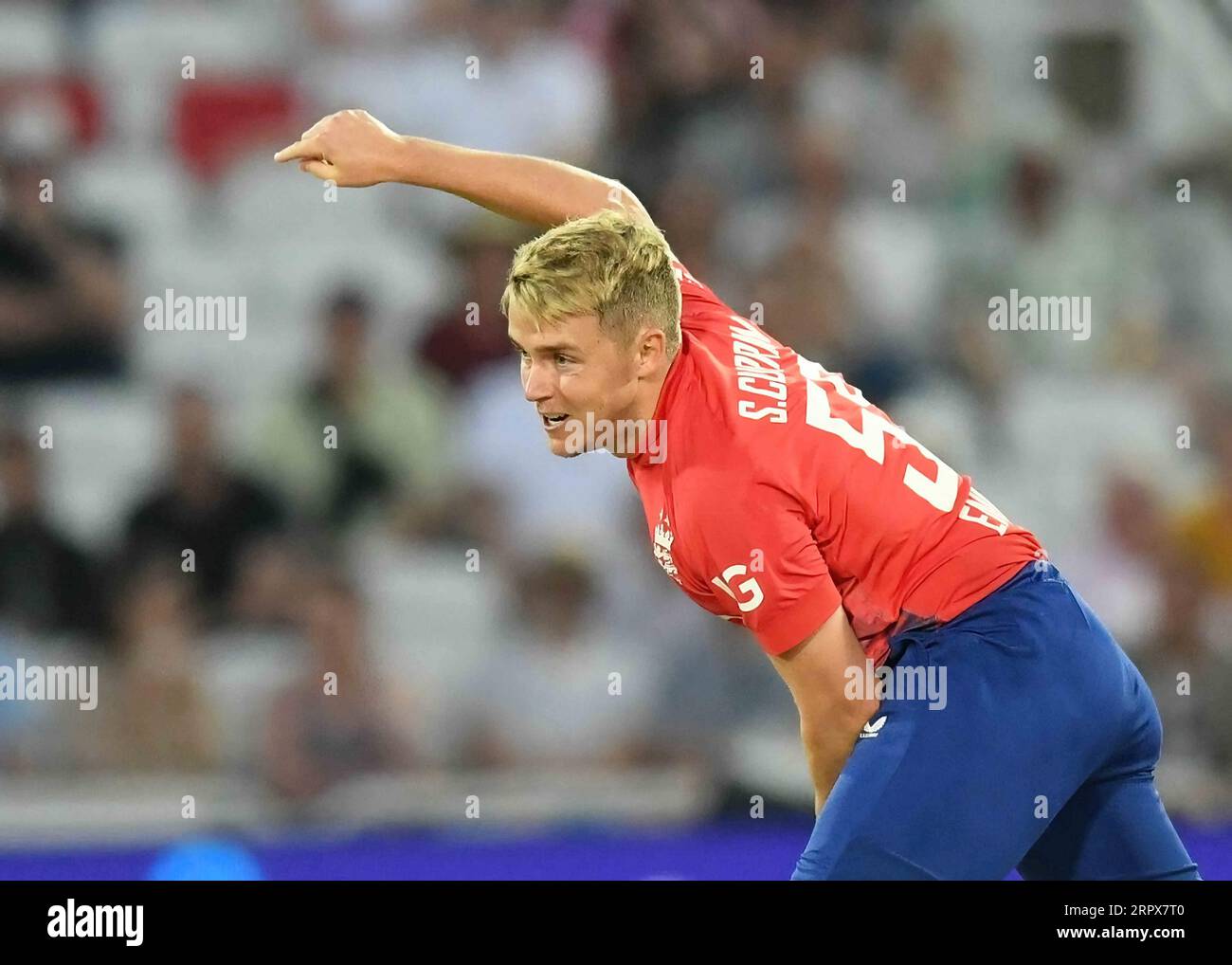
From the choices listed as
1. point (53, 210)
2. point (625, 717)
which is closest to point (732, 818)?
point (625, 717)

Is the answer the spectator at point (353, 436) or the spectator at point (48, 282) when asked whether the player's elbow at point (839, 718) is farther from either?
the spectator at point (48, 282)

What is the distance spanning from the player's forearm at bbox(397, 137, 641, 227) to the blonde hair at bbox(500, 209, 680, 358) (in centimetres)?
34

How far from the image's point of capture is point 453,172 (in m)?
4.09

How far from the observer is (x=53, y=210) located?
320 inches

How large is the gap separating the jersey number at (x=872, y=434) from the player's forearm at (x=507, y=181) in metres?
0.67

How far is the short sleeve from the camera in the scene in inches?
141

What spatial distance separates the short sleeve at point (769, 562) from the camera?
3.59m

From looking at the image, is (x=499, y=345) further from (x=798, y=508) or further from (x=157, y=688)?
(x=798, y=508)

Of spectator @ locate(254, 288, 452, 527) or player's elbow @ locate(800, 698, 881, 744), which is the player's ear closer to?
player's elbow @ locate(800, 698, 881, 744)
